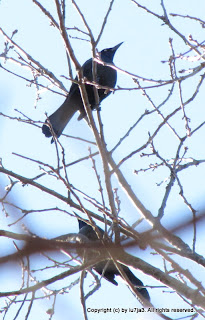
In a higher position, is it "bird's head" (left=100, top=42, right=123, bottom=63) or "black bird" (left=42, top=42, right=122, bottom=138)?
"bird's head" (left=100, top=42, right=123, bottom=63)

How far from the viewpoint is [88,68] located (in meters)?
4.86

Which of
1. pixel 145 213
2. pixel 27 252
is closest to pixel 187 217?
pixel 27 252

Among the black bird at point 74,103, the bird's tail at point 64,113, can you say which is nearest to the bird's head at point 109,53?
the black bird at point 74,103

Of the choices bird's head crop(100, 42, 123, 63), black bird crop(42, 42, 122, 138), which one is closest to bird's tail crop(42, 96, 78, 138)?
black bird crop(42, 42, 122, 138)

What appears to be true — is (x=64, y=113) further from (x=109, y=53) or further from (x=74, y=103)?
(x=109, y=53)

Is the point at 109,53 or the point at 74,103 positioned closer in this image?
the point at 74,103

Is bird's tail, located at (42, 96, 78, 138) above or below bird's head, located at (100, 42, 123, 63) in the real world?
below

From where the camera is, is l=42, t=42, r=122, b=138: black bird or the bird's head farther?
the bird's head

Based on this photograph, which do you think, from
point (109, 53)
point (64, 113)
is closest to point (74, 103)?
point (64, 113)

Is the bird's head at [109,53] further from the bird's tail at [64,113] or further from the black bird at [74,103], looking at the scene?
the bird's tail at [64,113]

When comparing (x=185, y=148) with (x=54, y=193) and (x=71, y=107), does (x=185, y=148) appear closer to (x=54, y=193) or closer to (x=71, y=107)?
(x=54, y=193)

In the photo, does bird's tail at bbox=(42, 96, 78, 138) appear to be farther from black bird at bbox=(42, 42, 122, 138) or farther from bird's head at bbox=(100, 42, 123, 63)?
bird's head at bbox=(100, 42, 123, 63)

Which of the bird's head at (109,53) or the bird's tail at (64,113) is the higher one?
the bird's head at (109,53)

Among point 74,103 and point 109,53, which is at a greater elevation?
point 109,53
